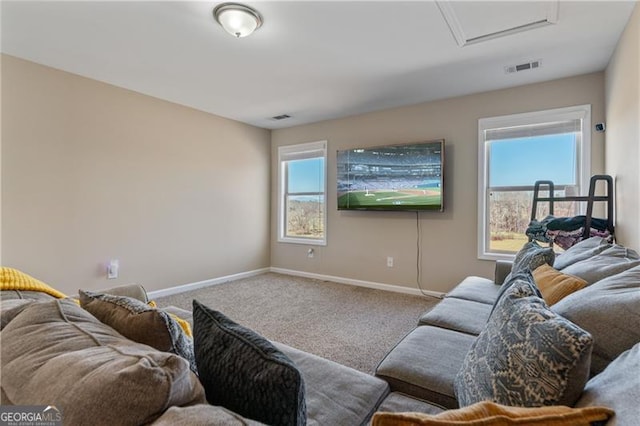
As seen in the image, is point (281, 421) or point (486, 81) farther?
point (486, 81)

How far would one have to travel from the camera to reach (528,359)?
75cm

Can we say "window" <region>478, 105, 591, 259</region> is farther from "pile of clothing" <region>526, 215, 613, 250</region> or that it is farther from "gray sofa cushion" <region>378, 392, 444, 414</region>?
"gray sofa cushion" <region>378, 392, 444, 414</region>

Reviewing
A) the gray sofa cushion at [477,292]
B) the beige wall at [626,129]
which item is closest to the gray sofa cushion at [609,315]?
the gray sofa cushion at [477,292]

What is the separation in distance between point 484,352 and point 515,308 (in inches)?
6.3

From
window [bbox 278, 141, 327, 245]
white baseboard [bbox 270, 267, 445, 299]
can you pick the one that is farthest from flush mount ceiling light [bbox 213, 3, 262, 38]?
white baseboard [bbox 270, 267, 445, 299]

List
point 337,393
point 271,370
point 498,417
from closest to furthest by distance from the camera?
point 498,417, point 271,370, point 337,393

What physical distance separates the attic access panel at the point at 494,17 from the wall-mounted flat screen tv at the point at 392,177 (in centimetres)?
145

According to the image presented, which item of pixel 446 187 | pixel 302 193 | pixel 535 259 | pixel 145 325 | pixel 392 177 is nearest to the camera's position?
pixel 145 325

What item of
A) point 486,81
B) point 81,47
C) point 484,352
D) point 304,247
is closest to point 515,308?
point 484,352

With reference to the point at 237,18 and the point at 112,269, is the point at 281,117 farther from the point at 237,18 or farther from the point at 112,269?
the point at 112,269

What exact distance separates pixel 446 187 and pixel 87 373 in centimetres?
382

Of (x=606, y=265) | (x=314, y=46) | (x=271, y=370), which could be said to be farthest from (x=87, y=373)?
(x=314, y=46)

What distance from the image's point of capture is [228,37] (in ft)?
8.03

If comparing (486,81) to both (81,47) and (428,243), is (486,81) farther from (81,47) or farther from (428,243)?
(81,47)
